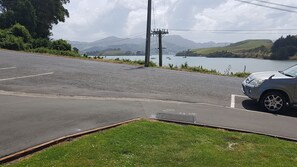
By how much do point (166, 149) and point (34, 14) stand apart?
139 ft

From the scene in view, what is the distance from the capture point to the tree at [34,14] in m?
41.2

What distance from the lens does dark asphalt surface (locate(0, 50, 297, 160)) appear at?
251 inches

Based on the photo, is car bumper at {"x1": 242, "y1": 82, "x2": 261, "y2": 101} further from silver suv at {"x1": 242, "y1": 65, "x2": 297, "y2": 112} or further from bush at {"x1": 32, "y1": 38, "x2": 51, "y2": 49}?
bush at {"x1": 32, "y1": 38, "x2": 51, "y2": 49}

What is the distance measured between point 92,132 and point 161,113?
7.54 ft

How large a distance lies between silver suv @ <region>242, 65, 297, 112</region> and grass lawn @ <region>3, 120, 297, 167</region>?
3.14 m

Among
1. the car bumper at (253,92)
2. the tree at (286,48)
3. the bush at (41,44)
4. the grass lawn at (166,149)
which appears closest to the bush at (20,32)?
the bush at (41,44)

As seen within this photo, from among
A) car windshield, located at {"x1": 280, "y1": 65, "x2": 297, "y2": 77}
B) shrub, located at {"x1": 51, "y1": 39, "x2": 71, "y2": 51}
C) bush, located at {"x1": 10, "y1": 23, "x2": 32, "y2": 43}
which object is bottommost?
car windshield, located at {"x1": 280, "y1": 65, "x2": 297, "y2": 77}

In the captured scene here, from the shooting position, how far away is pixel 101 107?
27.2 feet

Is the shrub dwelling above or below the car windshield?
above

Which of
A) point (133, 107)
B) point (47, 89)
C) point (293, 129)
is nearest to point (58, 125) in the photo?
point (133, 107)

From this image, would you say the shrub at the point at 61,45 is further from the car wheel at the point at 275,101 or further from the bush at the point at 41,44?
the car wheel at the point at 275,101

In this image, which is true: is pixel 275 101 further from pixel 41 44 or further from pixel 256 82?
pixel 41 44

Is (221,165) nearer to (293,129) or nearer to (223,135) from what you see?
(223,135)

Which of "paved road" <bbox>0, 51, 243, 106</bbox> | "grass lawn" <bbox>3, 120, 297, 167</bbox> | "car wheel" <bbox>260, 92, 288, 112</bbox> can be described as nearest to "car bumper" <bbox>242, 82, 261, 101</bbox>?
"car wheel" <bbox>260, 92, 288, 112</bbox>
